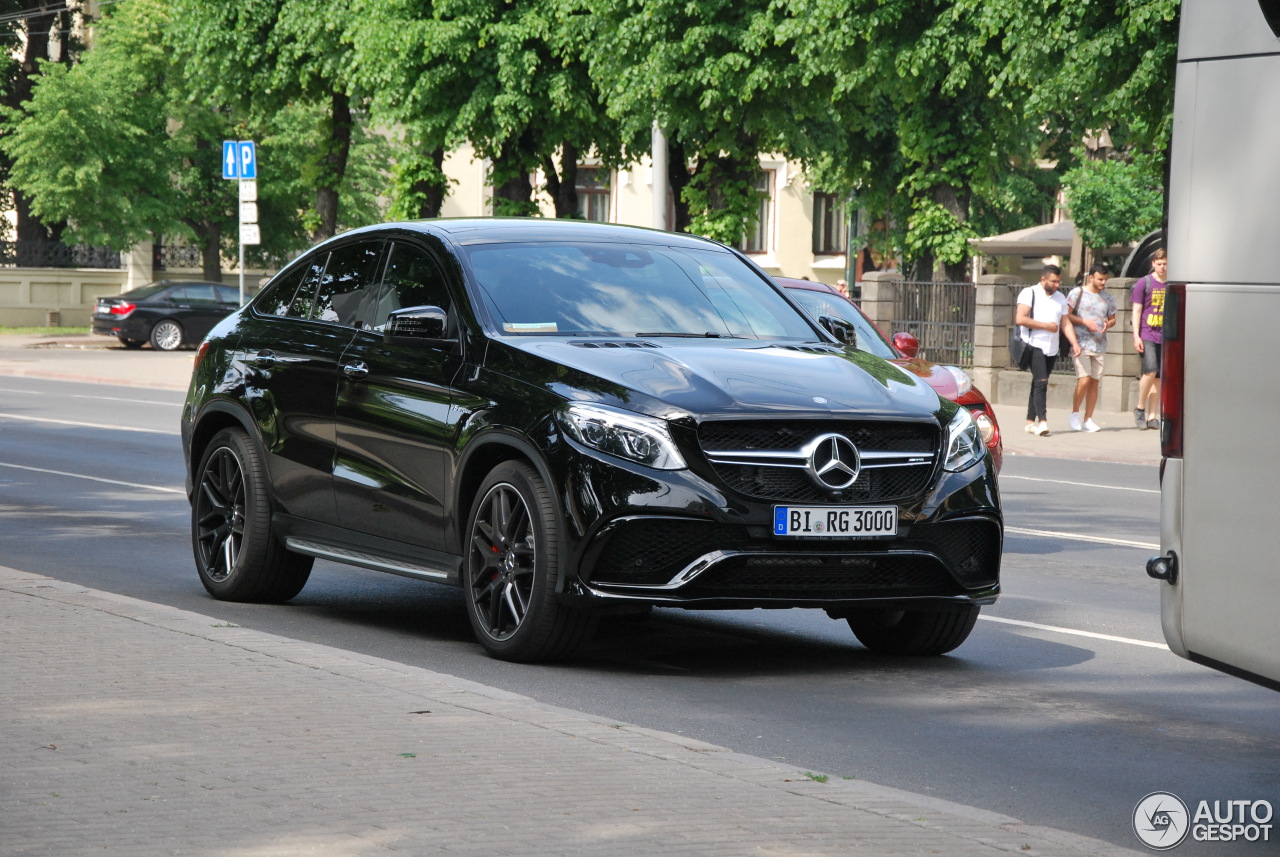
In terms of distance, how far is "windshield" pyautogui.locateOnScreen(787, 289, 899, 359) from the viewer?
12.0 metres

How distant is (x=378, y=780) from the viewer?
504 centimetres

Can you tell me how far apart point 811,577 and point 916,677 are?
0.80 metres

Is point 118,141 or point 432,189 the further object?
point 118,141

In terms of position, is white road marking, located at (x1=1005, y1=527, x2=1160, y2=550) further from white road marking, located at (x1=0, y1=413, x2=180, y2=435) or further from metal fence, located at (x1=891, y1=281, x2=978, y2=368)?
metal fence, located at (x1=891, y1=281, x2=978, y2=368)

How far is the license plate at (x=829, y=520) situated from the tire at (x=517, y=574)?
858 mm

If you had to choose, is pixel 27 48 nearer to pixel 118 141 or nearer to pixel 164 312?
pixel 118 141

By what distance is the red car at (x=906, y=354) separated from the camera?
36.3ft

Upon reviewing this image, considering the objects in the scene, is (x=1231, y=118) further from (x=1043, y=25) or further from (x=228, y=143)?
(x=228, y=143)

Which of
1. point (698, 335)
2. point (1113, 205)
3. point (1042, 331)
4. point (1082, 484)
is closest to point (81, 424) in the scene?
point (1042, 331)

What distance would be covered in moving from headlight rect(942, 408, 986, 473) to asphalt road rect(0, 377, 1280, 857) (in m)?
0.87

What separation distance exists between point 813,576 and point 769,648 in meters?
1.23

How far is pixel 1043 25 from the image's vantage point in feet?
69.0

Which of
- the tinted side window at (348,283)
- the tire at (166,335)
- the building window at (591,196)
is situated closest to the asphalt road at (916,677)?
the tinted side window at (348,283)

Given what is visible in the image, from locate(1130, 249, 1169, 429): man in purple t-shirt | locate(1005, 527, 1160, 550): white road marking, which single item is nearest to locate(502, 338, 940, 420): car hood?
locate(1005, 527, 1160, 550): white road marking
